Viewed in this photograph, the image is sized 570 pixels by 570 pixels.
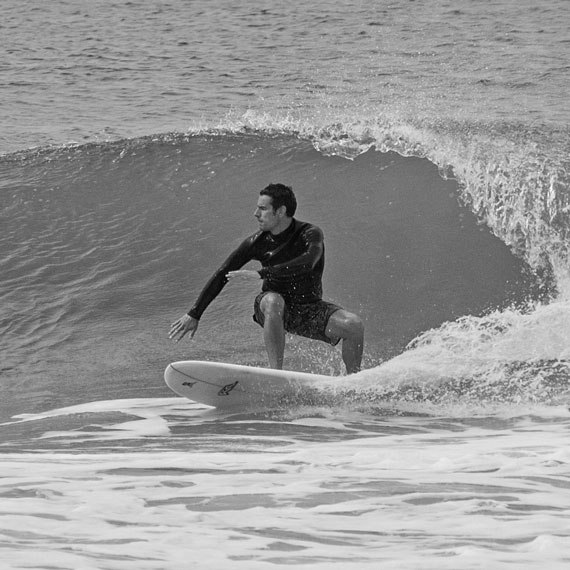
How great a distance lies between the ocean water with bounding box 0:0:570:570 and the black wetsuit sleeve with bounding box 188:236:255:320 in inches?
24.9

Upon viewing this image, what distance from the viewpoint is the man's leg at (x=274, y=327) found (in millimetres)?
6723

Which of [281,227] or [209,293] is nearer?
[209,293]

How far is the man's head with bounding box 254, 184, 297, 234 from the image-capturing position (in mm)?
6820

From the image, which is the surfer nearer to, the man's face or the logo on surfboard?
the man's face

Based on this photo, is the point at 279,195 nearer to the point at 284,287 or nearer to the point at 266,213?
the point at 266,213

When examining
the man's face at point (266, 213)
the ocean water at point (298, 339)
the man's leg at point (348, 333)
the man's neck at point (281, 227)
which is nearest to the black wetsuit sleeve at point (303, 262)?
the man's neck at point (281, 227)

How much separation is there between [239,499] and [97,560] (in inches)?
35.2

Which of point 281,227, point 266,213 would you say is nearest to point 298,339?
point 281,227

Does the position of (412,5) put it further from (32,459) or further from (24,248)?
(32,459)

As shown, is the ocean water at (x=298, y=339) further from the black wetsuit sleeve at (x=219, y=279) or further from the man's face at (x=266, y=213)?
the man's face at (x=266, y=213)

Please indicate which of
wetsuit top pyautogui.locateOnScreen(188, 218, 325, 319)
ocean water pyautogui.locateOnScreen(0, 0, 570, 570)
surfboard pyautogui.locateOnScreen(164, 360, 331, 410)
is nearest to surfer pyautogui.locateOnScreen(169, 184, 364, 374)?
wetsuit top pyautogui.locateOnScreen(188, 218, 325, 319)

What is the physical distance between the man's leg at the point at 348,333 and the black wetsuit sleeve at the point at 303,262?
353mm

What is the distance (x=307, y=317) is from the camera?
22.5 ft

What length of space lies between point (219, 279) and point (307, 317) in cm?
60
